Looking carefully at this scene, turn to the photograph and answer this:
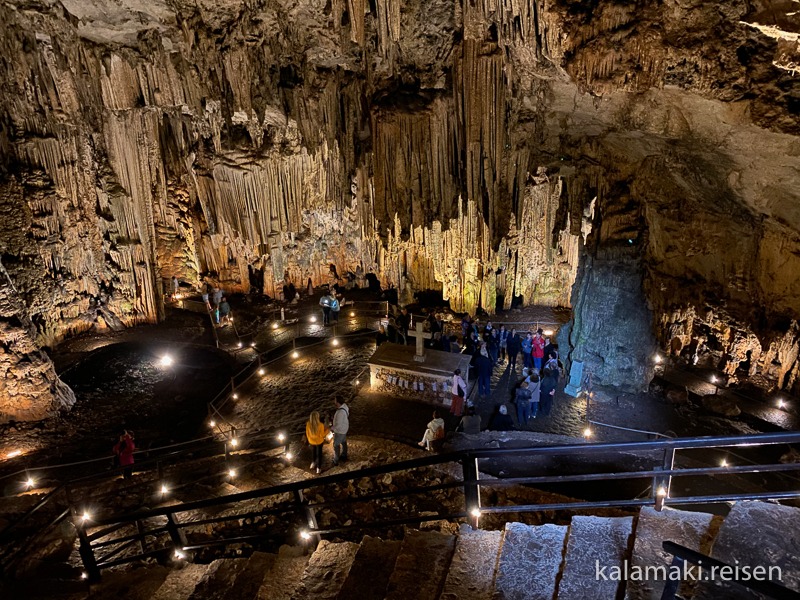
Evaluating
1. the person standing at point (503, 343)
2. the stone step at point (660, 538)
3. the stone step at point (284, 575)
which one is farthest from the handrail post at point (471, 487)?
the person standing at point (503, 343)

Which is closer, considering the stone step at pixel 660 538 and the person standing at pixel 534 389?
the stone step at pixel 660 538

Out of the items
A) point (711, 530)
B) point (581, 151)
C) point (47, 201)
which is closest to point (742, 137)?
point (581, 151)

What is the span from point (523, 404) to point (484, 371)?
3.24ft

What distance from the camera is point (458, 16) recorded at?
1096cm

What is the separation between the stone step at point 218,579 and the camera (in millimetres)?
3896

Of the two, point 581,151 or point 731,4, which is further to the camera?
point 581,151

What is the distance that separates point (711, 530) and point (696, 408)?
407 inches

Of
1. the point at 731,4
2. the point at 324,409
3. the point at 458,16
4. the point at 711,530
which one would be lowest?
the point at 324,409

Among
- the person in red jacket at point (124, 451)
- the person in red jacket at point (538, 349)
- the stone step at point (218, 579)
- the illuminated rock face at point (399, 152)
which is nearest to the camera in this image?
the stone step at point (218, 579)

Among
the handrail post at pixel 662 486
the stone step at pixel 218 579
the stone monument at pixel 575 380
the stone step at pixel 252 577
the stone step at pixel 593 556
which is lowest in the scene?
the stone monument at pixel 575 380

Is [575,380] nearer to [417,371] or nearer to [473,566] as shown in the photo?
[417,371]

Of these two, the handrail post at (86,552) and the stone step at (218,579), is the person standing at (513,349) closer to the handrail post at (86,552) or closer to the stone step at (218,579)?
the stone step at (218,579)

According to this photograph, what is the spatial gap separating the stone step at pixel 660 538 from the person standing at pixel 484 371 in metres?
6.79

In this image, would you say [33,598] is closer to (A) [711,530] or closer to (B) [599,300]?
(A) [711,530]
